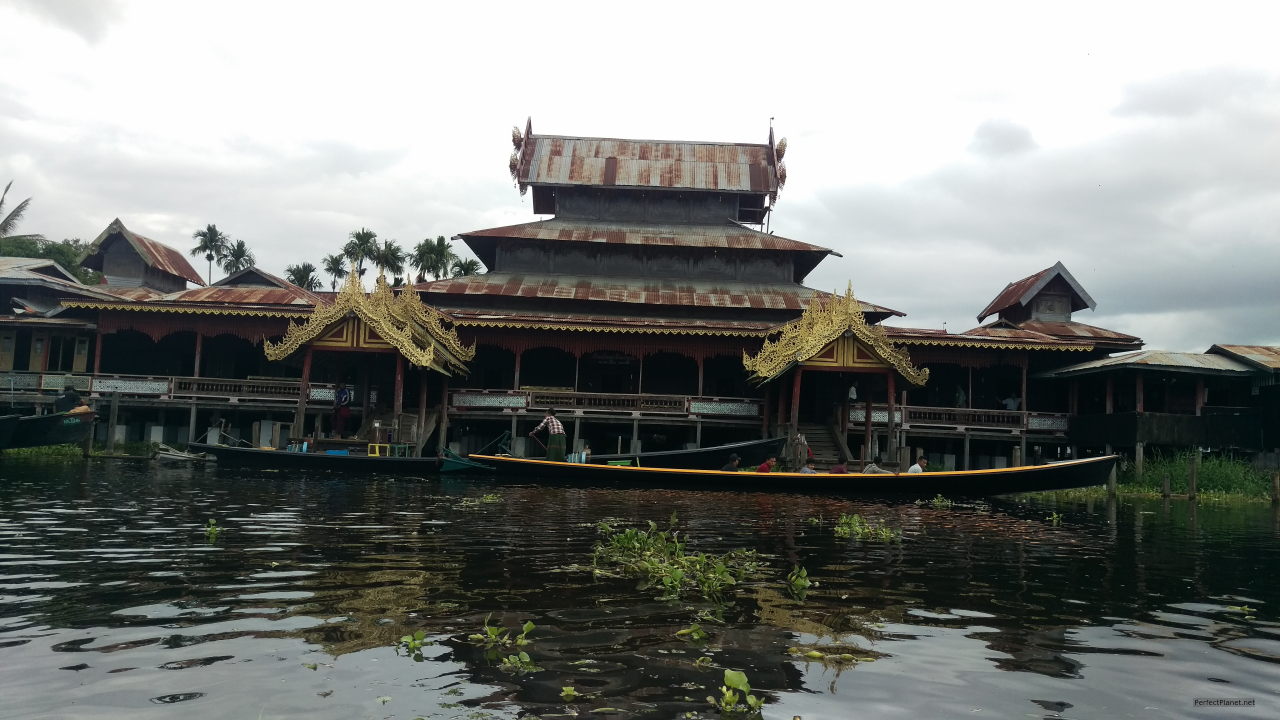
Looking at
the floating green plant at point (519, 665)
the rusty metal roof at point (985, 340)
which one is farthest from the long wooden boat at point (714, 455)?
the floating green plant at point (519, 665)

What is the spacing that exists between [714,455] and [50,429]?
20.1 m

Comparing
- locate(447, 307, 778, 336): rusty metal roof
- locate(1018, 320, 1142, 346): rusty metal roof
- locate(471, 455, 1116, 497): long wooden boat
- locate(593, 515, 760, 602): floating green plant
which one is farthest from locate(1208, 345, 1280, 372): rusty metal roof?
locate(593, 515, 760, 602): floating green plant

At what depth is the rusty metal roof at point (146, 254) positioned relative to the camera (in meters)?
35.4

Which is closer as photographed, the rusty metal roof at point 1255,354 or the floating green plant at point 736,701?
the floating green plant at point 736,701

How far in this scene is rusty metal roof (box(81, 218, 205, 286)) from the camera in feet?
116

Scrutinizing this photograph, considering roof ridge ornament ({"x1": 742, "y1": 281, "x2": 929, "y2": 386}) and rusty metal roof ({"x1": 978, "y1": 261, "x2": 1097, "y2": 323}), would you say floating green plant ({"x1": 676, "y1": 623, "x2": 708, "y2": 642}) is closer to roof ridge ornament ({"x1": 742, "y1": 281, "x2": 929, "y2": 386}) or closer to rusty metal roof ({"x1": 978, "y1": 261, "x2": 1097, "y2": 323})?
roof ridge ornament ({"x1": 742, "y1": 281, "x2": 929, "y2": 386})

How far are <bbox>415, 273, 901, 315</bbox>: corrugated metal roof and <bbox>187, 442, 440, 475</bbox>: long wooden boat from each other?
1022 centimetres

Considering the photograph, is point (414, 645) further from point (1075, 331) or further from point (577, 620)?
point (1075, 331)

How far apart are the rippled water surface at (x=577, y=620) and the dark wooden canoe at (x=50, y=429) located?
13878mm

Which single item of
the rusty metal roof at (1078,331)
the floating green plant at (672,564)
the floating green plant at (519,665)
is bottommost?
the floating green plant at (672,564)

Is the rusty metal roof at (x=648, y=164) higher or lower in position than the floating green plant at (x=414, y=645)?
higher

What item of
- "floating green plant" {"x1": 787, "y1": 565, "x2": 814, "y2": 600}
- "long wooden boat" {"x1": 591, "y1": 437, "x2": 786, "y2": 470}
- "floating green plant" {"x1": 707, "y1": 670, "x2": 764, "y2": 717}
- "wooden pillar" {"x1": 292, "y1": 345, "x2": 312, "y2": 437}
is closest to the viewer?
"floating green plant" {"x1": 707, "y1": 670, "x2": 764, "y2": 717}

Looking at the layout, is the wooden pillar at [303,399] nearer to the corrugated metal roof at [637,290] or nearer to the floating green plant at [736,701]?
the corrugated metal roof at [637,290]

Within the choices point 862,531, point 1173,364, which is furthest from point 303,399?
point 1173,364
